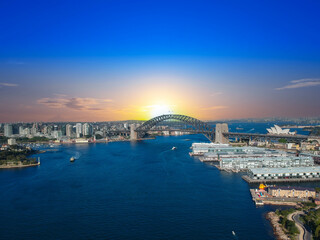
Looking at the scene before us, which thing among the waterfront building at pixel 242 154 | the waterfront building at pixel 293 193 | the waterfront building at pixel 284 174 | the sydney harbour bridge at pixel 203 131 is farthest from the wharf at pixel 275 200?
the sydney harbour bridge at pixel 203 131

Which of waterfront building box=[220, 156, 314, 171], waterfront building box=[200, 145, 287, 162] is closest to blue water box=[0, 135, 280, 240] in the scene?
waterfront building box=[220, 156, 314, 171]

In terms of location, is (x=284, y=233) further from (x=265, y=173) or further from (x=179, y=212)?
(x=265, y=173)

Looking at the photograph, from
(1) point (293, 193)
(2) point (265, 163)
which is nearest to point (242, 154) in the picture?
(2) point (265, 163)

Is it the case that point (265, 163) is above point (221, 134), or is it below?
below

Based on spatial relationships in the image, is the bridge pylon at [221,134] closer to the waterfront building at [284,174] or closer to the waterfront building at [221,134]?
the waterfront building at [221,134]

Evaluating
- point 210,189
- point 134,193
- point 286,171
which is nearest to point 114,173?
point 134,193

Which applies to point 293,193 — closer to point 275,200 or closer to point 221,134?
point 275,200
